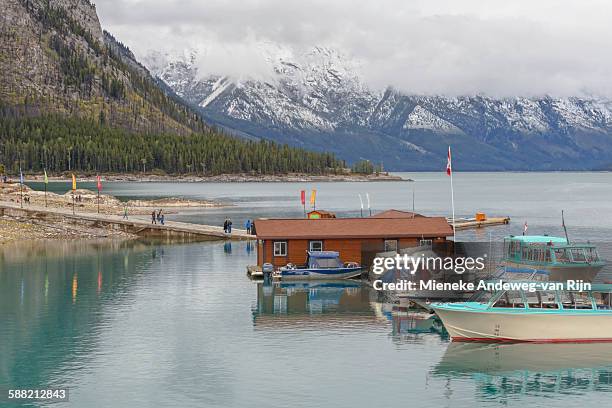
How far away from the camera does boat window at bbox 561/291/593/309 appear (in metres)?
48.9

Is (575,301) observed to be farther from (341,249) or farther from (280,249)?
(280,249)

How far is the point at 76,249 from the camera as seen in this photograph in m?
97.6

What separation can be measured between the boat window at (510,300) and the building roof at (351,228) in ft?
89.5

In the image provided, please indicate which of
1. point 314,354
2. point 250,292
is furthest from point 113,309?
point 314,354

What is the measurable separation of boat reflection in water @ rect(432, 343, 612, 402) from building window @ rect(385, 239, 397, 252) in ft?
90.6

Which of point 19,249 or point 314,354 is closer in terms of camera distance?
point 314,354

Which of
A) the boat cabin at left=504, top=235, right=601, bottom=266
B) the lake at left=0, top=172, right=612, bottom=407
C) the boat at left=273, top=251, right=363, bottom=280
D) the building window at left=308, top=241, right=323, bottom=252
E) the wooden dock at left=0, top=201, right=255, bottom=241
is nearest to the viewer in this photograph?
the lake at left=0, top=172, right=612, bottom=407

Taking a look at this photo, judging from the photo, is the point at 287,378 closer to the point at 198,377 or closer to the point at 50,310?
the point at 198,377

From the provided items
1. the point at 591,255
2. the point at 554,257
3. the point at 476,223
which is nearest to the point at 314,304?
the point at 554,257

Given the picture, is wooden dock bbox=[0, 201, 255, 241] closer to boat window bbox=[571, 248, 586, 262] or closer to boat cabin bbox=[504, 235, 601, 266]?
boat cabin bbox=[504, 235, 601, 266]

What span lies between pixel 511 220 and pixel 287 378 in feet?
399

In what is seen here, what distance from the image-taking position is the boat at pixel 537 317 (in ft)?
158

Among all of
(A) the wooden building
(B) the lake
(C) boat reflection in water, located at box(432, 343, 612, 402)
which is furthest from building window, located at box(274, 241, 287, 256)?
(C) boat reflection in water, located at box(432, 343, 612, 402)

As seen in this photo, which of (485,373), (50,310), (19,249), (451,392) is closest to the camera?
(451,392)
